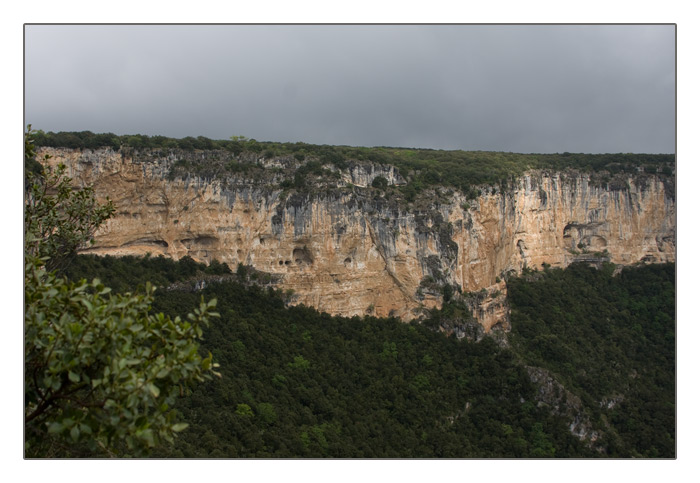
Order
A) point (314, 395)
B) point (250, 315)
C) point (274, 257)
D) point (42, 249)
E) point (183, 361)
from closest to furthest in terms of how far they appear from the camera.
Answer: point (183, 361) → point (42, 249) → point (314, 395) → point (250, 315) → point (274, 257)

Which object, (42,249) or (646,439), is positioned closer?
(42,249)

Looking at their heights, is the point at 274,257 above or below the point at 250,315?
above

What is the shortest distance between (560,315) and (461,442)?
16790 mm

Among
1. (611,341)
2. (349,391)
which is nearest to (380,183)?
(349,391)

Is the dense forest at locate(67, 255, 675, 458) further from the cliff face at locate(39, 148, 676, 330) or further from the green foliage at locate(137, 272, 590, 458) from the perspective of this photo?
the cliff face at locate(39, 148, 676, 330)

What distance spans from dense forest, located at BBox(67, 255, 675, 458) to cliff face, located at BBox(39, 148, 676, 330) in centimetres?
127

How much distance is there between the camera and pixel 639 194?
46.4 meters

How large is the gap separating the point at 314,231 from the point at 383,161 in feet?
22.6

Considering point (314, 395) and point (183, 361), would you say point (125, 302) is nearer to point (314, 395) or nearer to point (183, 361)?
point (183, 361)

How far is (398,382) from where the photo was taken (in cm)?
2917

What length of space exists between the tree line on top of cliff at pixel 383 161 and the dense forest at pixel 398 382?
20.8ft

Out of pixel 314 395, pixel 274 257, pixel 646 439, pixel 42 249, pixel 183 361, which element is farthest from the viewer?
pixel 274 257

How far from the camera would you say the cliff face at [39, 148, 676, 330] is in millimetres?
32031

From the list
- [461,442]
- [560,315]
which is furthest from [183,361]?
[560,315]
